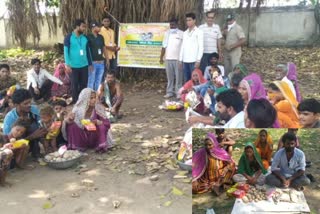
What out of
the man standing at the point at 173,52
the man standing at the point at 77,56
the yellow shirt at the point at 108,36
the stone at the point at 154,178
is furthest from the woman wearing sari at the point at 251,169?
the yellow shirt at the point at 108,36

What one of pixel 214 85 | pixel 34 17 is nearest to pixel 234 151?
pixel 214 85

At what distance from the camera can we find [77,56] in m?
7.53

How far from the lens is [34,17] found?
10.1 m

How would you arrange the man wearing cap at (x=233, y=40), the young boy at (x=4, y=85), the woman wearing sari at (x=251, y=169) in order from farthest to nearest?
the man wearing cap at (x=233, y=40)
the young boy at (x=4, y=85)
the woman wearing sari at (x=251, y=169)

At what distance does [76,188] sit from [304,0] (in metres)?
Result: 11.7

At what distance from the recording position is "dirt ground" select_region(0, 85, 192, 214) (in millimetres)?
3789

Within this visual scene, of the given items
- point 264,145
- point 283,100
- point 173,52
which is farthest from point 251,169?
point 173,52

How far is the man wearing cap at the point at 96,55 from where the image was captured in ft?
25.7

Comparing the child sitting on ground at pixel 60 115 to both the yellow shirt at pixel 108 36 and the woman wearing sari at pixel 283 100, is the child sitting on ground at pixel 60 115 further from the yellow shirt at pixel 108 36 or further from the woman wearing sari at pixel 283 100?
the yellow shirt at pixel 108 36

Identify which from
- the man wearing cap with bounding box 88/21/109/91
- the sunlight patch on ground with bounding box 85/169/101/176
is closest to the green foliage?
the man wearing cap with bounding box 88/21/109/91

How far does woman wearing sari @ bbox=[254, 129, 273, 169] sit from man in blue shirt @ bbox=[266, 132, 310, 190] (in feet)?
0.13

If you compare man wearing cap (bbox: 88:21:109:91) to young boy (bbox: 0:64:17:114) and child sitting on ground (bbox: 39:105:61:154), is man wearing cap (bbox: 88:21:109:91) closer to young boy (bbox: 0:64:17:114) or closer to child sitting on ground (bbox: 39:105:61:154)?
young boy (bbox: 0:64:17:114)

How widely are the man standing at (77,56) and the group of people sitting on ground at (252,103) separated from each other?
83.8 inches

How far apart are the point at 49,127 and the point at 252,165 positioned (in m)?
3.54
